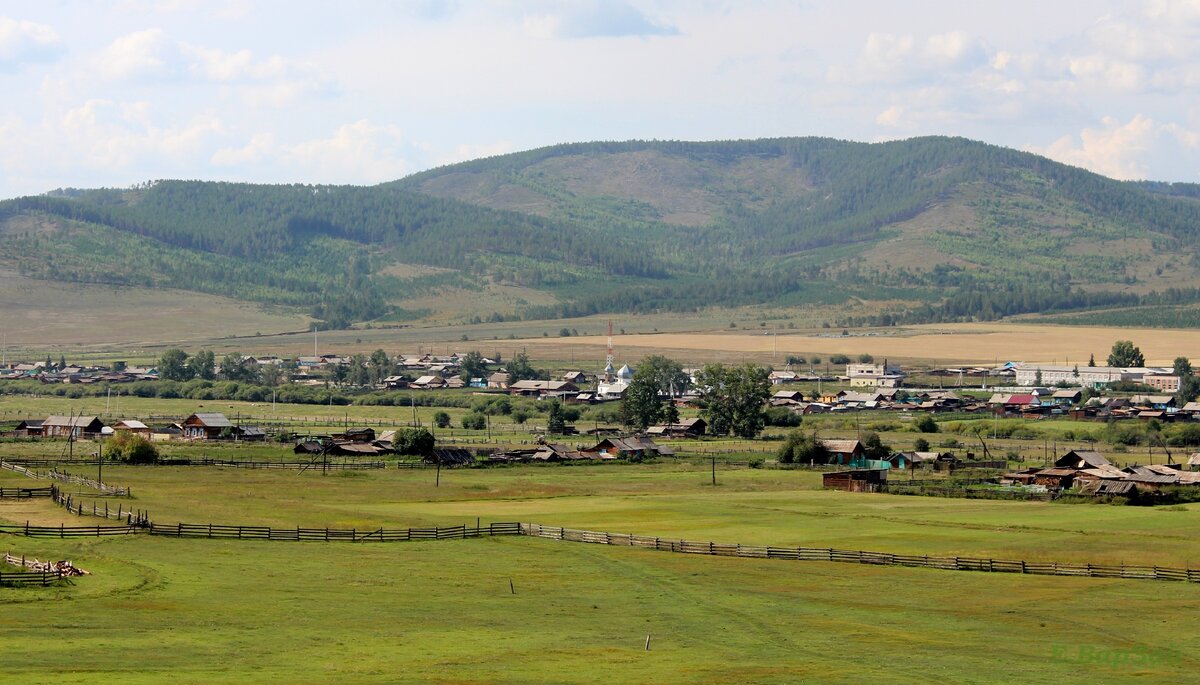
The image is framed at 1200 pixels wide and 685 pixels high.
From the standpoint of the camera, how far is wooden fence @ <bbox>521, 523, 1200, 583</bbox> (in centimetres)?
5862

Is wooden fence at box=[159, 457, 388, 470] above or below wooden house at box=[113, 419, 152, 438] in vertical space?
below

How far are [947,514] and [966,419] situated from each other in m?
71.6

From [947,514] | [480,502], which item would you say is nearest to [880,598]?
[947,514]

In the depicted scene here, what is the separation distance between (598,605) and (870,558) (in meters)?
14.6

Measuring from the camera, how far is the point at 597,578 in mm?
56250

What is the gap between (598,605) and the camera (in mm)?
51000

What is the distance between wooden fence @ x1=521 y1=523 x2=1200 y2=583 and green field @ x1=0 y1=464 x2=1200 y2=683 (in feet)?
3.70

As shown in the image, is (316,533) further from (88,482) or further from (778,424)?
(778,424)

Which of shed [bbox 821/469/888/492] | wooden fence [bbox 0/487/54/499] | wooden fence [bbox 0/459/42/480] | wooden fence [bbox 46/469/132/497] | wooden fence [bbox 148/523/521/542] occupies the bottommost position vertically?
shed [bbox 821/469/888/492]

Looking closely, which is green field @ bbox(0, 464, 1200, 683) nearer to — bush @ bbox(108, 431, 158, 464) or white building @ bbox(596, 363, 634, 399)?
bush @ bbox(108, 431, 158, 464)

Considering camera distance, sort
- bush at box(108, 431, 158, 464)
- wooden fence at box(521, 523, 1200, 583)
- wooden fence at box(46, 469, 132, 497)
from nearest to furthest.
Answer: wooden fence at box(521, 523, 1200, 583), wooden fence at box(46, 469, 132, 497), bush at box(108, 431, 158, 464)

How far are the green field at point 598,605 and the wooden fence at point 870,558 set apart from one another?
44.4 inches

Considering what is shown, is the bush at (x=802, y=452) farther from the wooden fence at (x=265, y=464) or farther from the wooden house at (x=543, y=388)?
the wooden house at (x=543, y=388)

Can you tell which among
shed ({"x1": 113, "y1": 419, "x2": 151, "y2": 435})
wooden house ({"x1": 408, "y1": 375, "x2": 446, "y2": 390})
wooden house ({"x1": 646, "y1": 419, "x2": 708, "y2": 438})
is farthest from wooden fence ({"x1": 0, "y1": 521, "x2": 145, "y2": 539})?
wooden house ({"x1": 408, "y1": 375, "x2": 446, "y2": 390})
